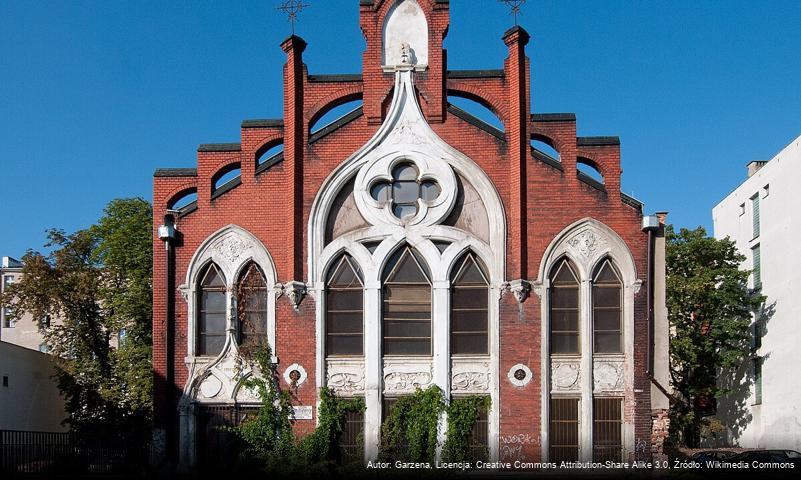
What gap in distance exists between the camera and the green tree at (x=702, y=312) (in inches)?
1502

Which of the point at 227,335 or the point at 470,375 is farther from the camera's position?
the point at 227,335

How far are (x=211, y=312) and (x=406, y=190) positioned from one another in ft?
18.8

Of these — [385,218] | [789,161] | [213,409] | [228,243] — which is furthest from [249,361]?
[789,161]

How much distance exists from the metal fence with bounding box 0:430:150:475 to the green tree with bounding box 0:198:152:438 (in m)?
9.78

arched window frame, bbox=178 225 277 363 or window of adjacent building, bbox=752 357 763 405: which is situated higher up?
arched window frame, bbox=178 225 277 363

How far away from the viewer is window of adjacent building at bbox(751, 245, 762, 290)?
129 feet

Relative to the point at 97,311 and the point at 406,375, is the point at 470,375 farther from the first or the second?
the point at 97,311

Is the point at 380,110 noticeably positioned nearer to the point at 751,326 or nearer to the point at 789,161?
the point at 789,161

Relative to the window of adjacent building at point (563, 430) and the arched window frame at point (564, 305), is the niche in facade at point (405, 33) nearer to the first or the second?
the arched window frame at point (564, 305)

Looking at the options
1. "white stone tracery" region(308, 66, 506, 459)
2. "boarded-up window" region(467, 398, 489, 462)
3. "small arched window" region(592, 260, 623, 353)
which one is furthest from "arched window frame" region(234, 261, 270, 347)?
"small arched window" region(592, 260, 623, 353)

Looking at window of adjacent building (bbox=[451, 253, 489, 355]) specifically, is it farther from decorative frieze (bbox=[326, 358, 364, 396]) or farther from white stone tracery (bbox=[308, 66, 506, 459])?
decorative frieze (bbox=[326, 358, 364, 396])

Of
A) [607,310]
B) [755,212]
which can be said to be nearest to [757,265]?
[755,212]

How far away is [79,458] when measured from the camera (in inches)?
883

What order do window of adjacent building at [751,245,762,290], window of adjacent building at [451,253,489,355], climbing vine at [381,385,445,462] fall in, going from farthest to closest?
window of adjacent building at [751,245,762,290], window of adjacent building at [451,253,489,355], climbing vine at [381,385,445,462]
